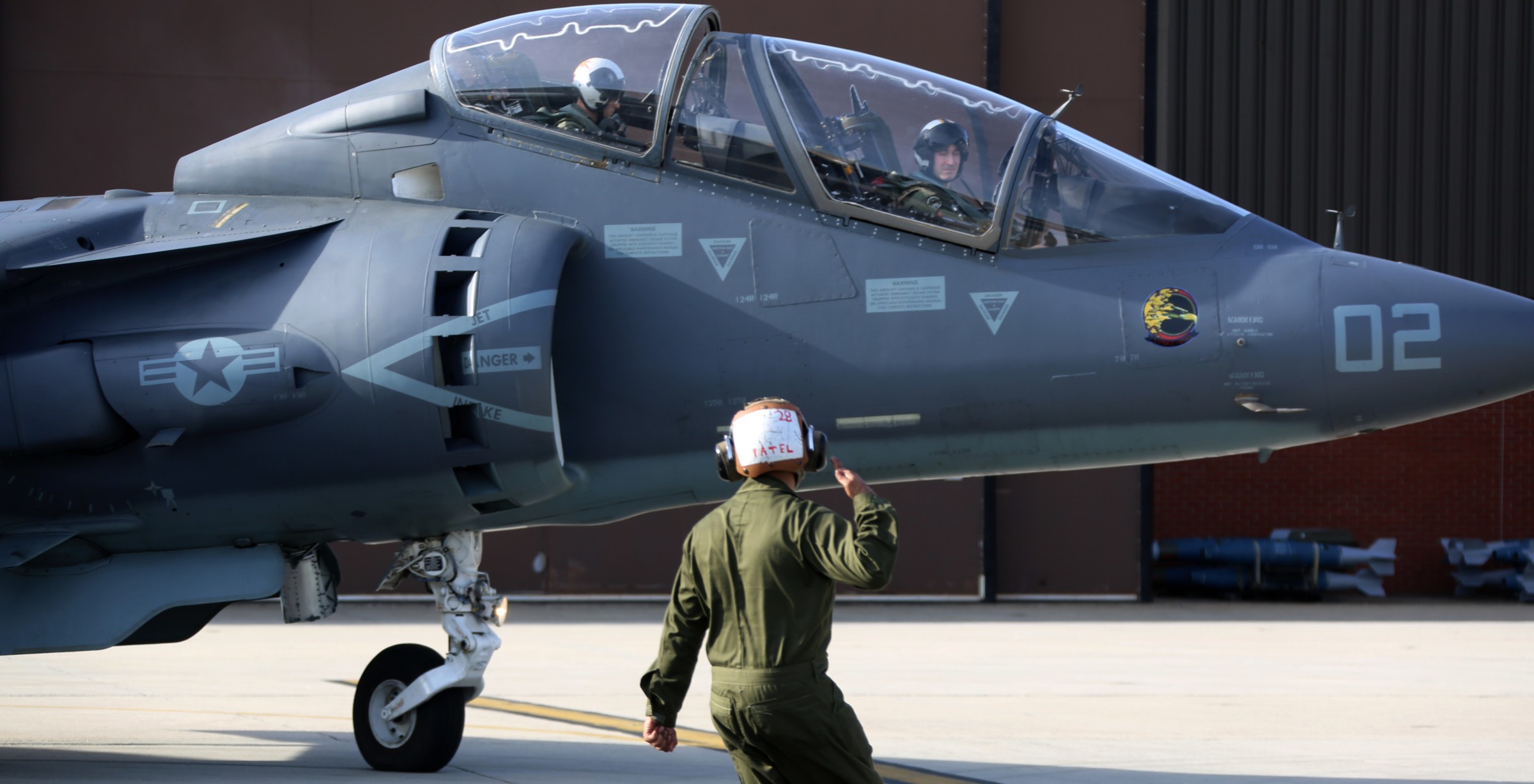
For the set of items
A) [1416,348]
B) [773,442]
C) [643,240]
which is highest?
[643,240]

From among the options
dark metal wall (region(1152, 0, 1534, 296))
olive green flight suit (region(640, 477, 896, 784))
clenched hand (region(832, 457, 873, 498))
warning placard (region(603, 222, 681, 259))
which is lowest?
olive green flight suit (region(640, 477, 896, 784))

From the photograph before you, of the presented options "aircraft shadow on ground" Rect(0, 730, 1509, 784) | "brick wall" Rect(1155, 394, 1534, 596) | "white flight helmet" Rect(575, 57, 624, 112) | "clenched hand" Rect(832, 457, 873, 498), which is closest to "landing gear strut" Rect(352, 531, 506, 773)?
"aircraft shadow on ground" Rect(0, 730, 1509, 784)

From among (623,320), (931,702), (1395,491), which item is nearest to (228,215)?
(623,320)

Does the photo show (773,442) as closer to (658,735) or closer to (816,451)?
(816,451)

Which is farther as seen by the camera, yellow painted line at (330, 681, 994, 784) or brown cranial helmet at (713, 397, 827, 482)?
yellow painted line at (330, 681, 994, 784)

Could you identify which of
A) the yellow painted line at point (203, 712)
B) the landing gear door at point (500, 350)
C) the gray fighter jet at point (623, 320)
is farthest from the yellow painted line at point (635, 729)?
the landing gear door at point (500, 350)

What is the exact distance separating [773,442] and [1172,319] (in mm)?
2195

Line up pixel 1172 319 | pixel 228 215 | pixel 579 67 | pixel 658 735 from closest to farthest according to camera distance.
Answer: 1. pixel 658 735
2. pixel 1172 319
3. pixel 579 67
4. pixel 228 215

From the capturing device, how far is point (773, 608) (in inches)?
161

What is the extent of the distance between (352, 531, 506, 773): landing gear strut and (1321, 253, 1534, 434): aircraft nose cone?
12.1 feet

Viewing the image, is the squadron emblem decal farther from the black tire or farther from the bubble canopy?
the black tire

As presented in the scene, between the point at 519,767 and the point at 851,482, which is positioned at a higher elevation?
the point at 851,482

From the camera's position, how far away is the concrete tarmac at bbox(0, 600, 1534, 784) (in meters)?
7.26

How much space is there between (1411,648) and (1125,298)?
387 inches
